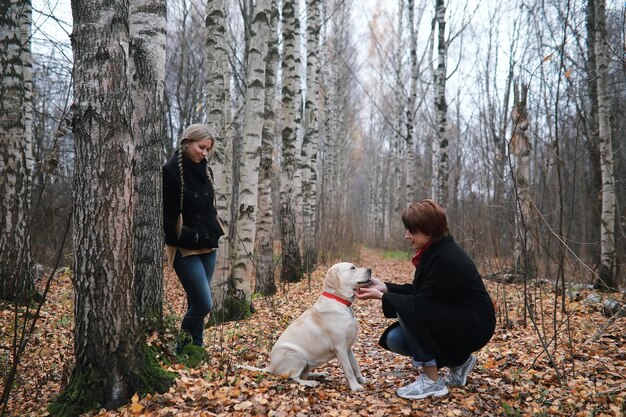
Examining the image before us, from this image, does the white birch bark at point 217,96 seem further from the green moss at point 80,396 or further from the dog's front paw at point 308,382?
the green moss at point 80,396

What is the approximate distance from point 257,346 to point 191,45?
54.2 feet

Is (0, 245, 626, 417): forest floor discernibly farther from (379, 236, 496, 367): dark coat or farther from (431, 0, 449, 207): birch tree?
(431, 0, 449, 207): birch tree

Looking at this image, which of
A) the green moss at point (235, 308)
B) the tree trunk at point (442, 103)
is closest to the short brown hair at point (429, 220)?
the green moss at point (235, 308)

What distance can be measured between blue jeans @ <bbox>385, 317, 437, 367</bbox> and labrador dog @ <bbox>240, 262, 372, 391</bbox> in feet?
1.14

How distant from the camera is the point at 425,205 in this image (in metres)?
3.53

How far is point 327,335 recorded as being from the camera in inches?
145

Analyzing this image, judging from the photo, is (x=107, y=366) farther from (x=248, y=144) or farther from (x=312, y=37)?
(x=312, y=37)

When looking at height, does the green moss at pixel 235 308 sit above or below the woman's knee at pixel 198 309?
below

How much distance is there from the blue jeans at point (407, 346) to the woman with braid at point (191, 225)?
176 centimetres

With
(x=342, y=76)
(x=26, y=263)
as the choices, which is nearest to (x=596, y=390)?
(x=26, y=263)

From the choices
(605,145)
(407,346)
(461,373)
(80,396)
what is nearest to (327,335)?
(407,346)

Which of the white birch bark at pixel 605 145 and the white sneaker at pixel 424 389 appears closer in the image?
the white sneaker at pixel 424 389

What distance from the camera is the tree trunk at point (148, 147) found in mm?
4191

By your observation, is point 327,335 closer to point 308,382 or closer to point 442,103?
point 308,382
